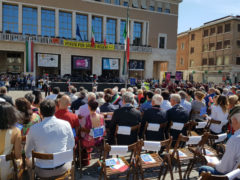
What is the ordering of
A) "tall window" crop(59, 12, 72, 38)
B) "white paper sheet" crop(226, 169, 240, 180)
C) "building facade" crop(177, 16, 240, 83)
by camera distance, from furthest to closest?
"building facade" crop(177, 16, 240, 83) → "tall window" crop(59, 12, 72, 38) → "white paper sheet" crop(226, 169, 240, 180)

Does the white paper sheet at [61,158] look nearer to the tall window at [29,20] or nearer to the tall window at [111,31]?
the tall window at [29,20]

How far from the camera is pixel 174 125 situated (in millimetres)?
4449

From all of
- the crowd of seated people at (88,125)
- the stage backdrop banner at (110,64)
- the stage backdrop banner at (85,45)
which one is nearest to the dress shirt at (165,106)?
the crowd of seated people at (88,125)

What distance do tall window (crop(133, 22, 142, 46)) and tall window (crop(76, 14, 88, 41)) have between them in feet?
27.9

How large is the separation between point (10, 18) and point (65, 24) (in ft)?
24.1

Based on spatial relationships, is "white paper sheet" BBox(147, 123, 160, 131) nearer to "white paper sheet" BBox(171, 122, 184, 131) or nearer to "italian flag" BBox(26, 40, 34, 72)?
"white paper sheet" BBox(171, 122, 184, 131)

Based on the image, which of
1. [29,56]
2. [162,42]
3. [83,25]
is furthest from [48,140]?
[162,42]

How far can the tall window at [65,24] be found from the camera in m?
29.3

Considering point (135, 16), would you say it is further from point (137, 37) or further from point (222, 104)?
point (222, 104)

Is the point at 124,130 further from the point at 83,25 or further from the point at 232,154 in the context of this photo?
the point at 83,25

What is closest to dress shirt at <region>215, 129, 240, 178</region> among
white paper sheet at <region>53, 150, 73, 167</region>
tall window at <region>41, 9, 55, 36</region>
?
white paper sheet at <region>53, 150, 73, 167</region>

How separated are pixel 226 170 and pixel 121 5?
3332 centimetres

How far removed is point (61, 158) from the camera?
2652mm

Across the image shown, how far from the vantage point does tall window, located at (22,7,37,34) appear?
27516mm
